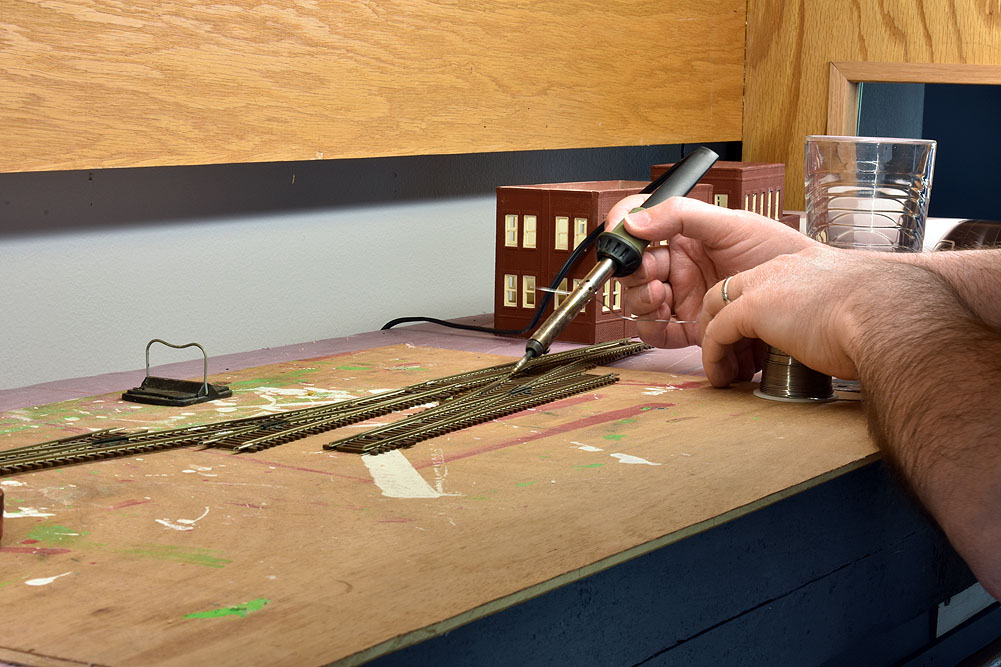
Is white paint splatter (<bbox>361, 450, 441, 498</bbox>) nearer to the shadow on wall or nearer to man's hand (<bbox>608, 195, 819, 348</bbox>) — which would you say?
man's hand (<bbox>608, 195, 819, 348</bbox>)

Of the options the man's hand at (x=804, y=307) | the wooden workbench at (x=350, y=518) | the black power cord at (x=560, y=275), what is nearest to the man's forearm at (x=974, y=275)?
the man's hand at (x=804, y=307)

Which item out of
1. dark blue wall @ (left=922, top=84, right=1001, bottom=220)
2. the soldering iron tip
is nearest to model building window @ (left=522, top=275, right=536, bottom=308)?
the soldering iron tip

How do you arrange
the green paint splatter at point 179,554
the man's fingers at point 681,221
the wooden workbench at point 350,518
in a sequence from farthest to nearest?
1. the man's fingers at point 681,221
2. the green paint splatter at point 179,554
3. the wooden workbench at point 350,518

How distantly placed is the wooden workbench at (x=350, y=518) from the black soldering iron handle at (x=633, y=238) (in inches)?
8.0

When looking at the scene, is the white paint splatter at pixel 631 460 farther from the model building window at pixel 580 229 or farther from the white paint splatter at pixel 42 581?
the model building window at pixel 580 229

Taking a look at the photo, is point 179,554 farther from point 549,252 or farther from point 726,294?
point 549,252

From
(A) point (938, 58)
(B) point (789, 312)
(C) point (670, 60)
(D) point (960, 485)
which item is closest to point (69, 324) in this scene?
(B) point (789, 312)

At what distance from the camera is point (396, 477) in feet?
3.13

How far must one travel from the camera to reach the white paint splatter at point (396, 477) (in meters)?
0.91

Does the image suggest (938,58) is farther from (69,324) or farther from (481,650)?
(481,650)

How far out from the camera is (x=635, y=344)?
1578 millimetres

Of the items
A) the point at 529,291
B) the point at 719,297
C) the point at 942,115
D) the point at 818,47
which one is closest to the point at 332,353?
the point at 529,291

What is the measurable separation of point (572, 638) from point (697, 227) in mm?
727

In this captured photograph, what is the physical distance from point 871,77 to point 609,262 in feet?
3.78
